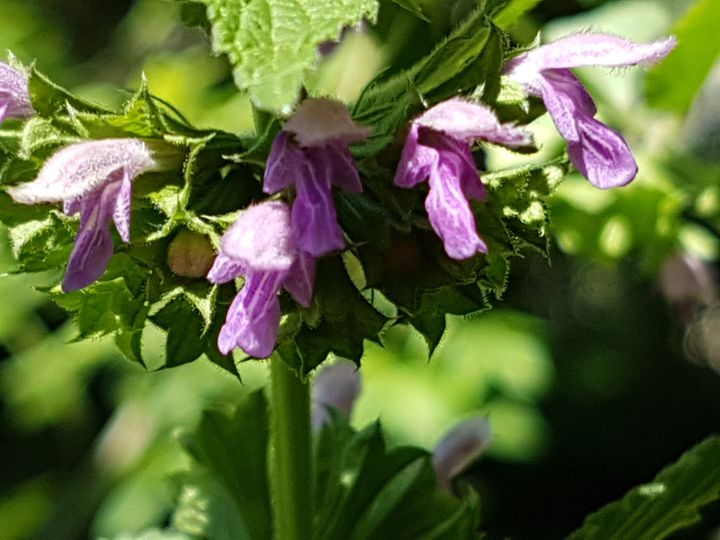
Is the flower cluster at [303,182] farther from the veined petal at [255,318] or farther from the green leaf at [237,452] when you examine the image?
the green leaf at [237,452]

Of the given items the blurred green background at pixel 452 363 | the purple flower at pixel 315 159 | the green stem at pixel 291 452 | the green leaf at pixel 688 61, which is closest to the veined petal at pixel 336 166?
Result: the purple flower at pixel 315 159

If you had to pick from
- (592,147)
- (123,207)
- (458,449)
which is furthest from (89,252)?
(458,449)

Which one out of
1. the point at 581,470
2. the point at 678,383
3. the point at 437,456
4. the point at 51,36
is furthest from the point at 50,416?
the point at 678,383

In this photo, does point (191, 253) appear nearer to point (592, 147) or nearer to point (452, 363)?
point (592, 147)

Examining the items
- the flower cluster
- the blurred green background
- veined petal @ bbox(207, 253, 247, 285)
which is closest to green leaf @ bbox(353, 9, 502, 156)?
the flower cluster

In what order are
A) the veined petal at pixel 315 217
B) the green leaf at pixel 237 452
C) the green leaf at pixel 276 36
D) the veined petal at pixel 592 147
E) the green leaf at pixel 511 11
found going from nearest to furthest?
the green leaf at pixel 276 36
the veined petal at pixel 315 217
the veined petal at pixel 592 147
the green leaf at pixel 511 11
the green leaf at pixel 237 452
